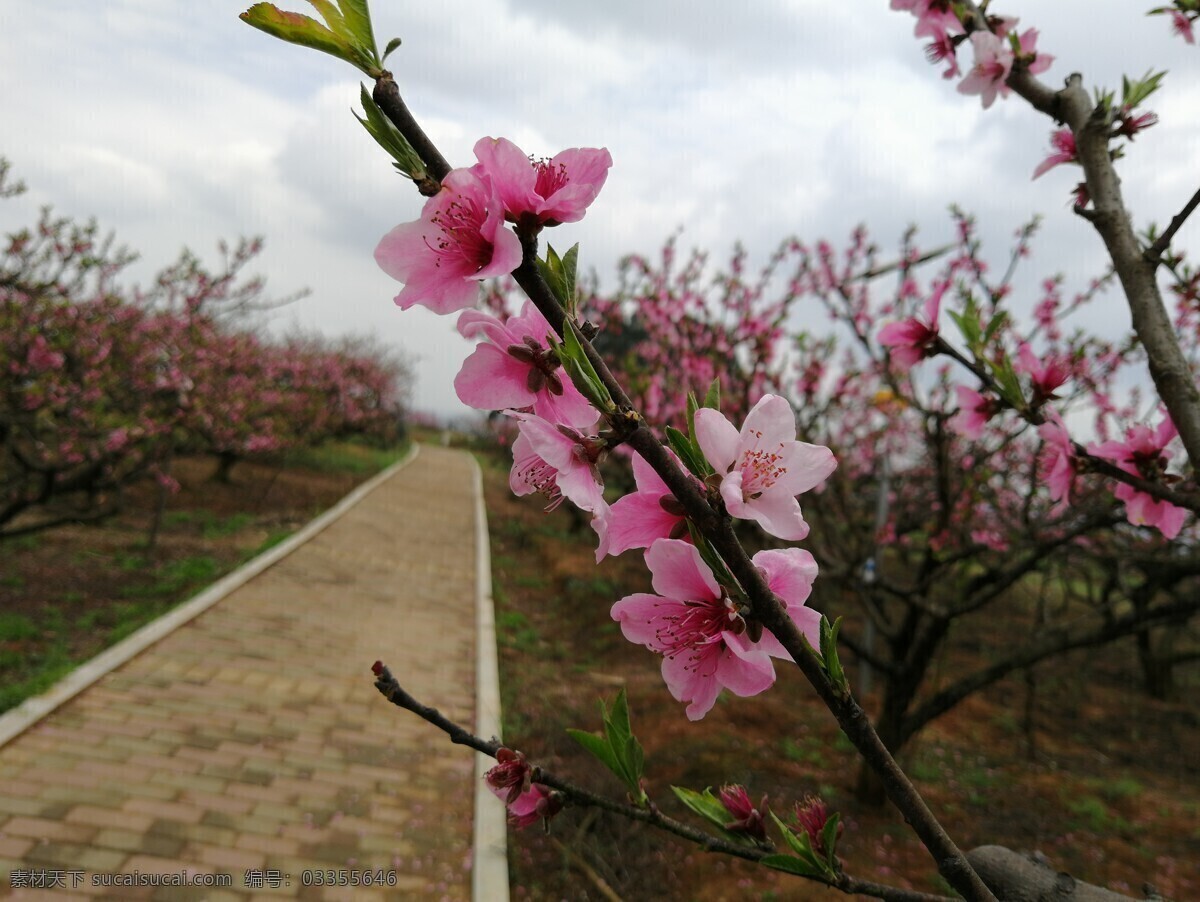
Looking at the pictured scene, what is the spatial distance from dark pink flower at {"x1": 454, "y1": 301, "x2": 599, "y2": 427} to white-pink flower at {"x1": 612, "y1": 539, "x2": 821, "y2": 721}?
186 mm

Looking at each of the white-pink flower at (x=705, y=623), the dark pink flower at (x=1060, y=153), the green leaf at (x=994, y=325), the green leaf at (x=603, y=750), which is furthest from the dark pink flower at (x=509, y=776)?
the dark pink flower at (x=1060, y=153)

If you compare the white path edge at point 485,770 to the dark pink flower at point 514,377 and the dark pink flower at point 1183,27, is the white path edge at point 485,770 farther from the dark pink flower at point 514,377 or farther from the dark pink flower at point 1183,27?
the dark pink flower at point 1183,27

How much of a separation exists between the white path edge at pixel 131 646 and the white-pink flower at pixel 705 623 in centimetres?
493

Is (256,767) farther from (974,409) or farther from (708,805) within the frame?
(974,409)

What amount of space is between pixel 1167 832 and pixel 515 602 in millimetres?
6741

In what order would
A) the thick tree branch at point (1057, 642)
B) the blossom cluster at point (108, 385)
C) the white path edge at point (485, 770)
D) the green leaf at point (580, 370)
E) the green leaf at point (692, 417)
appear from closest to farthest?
the green leaf at point (580, 370), the green leaf at point (692, 417), the thick tree branch at point (1057, 642), the white path edge at point (485, 770), the blossom cluster at point (108, 385)

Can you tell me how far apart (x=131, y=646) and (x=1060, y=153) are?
6.41 meters

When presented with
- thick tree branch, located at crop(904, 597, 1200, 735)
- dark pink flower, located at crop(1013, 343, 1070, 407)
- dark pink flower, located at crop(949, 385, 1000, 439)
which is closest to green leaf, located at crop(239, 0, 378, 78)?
dark pink flower, located at crop(1013, 343, 1070, 407)

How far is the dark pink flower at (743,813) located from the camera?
971 millimetres

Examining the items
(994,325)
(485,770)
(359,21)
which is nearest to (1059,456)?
(994,325)

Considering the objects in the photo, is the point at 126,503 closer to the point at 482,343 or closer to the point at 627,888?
the point at 627,888

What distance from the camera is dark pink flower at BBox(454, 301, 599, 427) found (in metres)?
0.79

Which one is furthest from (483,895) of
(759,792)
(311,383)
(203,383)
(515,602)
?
(311,383)

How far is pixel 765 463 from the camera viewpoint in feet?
2.68
